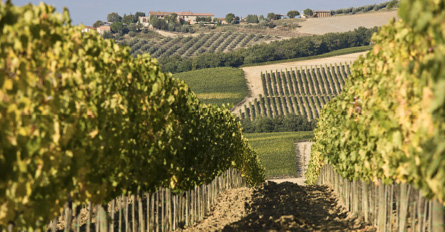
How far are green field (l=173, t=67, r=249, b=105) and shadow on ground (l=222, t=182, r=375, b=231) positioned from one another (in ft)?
261

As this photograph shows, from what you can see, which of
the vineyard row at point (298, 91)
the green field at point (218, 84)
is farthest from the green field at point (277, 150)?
the green field at point (218, 84)

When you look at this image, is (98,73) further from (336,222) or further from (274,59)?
(274,59)

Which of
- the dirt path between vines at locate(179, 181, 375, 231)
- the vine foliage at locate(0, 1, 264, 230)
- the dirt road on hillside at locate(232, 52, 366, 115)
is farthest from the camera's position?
the dirt road on hillside at locate(232, 52, 366, 115)

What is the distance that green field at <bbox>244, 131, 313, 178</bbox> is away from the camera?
68.5m

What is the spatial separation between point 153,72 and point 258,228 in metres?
5.42

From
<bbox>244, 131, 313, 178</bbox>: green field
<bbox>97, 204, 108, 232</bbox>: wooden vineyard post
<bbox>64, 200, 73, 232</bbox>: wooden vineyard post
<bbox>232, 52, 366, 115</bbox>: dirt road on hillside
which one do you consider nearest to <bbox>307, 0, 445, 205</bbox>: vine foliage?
<bbox>97, 204, 108, 232</bbox>: wooden vineyard post

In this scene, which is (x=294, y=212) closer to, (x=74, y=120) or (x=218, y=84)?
(x=74, y=120)

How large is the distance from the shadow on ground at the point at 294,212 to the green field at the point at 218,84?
7949 centimetres

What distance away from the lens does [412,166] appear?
7.76m

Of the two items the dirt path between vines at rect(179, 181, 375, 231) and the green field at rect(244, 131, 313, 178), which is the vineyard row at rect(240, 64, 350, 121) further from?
the dirt path between vines at rect(179, 181, 375, 231)

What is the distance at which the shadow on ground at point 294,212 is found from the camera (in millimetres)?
16489

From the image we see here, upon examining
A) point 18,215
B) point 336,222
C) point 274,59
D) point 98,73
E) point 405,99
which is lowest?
point 336,222

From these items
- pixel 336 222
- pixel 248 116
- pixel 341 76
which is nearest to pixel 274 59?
pixel 341 76

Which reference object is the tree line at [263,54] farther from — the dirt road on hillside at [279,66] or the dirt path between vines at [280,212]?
the dirt path between vines at [280,212]
